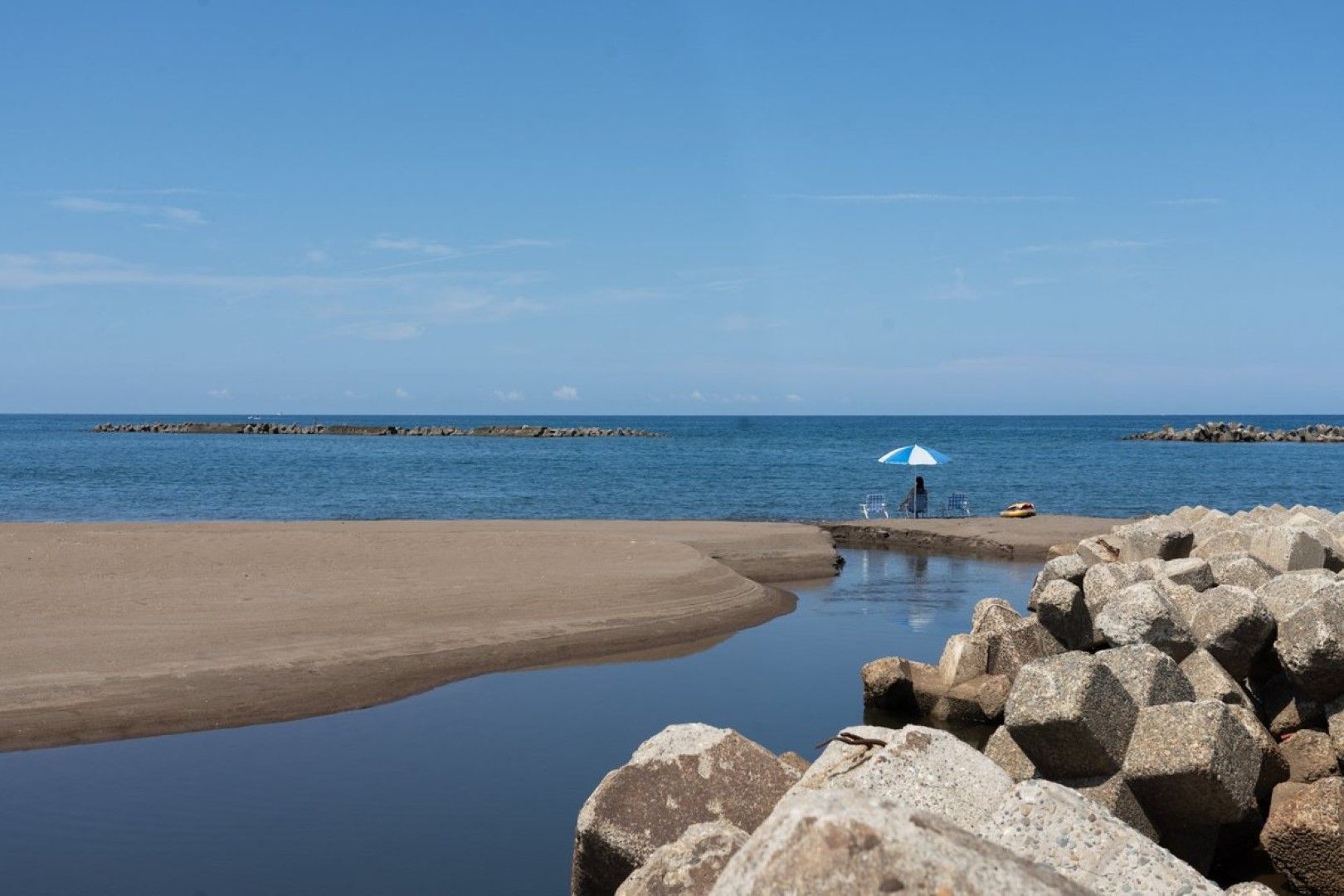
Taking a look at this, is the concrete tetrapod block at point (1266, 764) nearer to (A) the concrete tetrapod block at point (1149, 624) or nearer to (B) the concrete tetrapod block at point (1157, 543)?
(A) the concrete tetrapod block at point (1149, 624)

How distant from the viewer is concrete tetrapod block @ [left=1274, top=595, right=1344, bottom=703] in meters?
9.53

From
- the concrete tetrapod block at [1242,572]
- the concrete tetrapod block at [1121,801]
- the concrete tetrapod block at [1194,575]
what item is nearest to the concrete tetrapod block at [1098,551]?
the concrete tetrapod block at [1242,572]

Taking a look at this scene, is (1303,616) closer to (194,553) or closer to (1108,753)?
(1108,753)

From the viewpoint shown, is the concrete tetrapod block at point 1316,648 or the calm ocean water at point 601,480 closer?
the concrete tetrapod block at point 1316,648

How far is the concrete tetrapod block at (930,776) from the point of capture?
5695 mm

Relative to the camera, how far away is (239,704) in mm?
12914

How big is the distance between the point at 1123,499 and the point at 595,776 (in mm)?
40910

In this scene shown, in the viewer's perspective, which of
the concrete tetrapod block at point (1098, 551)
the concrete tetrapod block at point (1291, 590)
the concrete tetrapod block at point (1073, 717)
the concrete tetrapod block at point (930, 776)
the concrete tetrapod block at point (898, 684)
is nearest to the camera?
the concrete tetrapod block at point (930, 776)

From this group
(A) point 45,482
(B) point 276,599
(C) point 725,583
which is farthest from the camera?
(A) point 45,482

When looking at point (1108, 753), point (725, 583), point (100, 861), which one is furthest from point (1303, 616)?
point (725, 583)

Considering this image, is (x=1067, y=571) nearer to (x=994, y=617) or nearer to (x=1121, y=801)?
(x=994, y=617)

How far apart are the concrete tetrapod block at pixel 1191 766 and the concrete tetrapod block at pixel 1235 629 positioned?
234 centimetres

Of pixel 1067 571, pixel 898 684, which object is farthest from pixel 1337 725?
pixel 1067 571

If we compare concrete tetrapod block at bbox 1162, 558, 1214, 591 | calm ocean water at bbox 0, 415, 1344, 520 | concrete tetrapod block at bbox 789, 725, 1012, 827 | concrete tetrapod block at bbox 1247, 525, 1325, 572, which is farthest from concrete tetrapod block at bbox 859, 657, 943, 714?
calm ocean water at bbox 0, 415, 1344, 520
